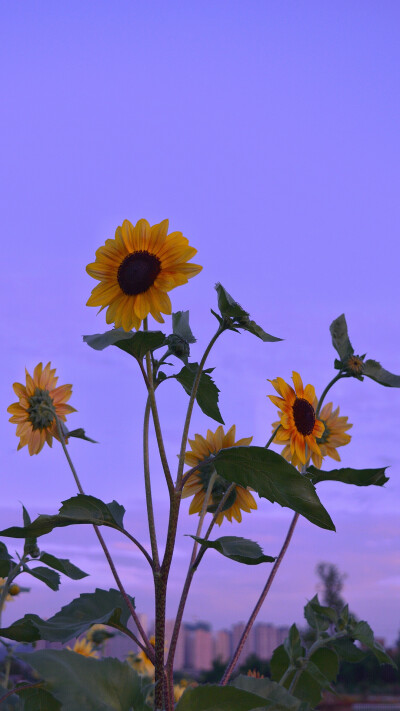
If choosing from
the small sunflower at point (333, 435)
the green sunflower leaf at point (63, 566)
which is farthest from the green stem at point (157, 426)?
the small sunflower at point (333, 435)

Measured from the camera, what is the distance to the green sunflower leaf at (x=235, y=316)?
1.66 m

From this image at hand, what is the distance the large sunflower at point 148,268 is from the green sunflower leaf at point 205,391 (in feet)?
0.63

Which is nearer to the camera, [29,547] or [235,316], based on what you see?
[235,316]

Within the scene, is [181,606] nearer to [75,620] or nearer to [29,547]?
[75,620]

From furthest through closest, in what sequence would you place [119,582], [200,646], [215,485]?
[200,646] → [215,485] → [119,582]

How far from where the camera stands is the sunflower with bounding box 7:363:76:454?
7.02 feet

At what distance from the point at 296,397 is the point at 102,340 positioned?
0.72m

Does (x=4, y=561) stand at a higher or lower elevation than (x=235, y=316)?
lower

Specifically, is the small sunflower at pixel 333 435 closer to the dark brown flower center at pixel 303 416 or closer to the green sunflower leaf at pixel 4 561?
the dark brown flower center at pixel 303 416

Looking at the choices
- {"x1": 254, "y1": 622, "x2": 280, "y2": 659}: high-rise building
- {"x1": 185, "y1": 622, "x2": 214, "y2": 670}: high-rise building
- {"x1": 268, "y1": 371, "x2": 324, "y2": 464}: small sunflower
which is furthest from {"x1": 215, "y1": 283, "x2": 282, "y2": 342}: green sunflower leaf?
{"x1": 185, "y1": 622, "x2": 214, "y2": 670}: high-rise building

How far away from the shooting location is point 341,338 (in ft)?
7.89

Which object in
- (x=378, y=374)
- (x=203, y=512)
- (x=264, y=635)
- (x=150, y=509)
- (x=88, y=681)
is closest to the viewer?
(x=88, y=681)

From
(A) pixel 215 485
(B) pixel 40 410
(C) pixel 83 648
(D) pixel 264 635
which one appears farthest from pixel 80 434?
(D) pixel 264 635

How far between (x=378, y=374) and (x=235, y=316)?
2.91 ft
